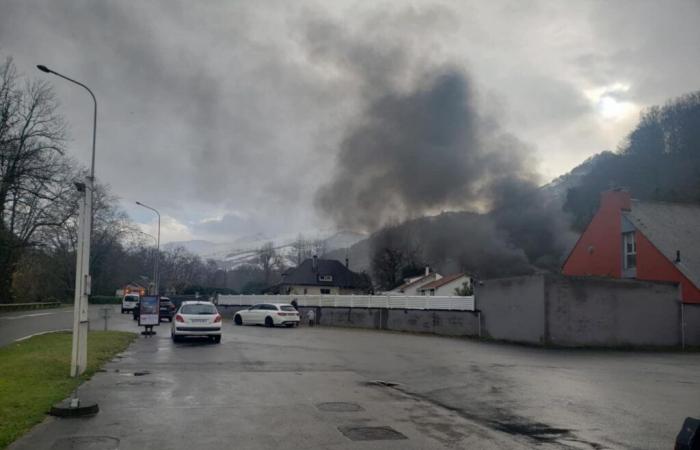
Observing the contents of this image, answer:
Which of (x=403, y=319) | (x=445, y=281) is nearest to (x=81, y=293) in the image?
(x=403, y=319)

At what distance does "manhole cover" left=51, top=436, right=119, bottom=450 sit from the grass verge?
530 mm

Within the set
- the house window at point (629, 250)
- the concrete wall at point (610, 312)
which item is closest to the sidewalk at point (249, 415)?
the concrete wall at point (610, 312)

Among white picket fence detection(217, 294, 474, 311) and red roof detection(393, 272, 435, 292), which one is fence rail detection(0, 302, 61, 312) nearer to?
white picket fence detection(217, 294, 474, 311)

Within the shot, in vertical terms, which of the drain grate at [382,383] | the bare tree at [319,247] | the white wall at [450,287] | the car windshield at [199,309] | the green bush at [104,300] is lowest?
the green bush at [104,300]

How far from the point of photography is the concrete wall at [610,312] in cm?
2003

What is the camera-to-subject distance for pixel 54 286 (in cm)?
6222

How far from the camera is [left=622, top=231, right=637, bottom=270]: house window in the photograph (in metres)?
26.9

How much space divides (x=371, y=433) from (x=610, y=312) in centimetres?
1660

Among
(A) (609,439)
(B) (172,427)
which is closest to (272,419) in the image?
(B) (172,427)

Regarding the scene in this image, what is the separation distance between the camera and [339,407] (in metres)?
8.43

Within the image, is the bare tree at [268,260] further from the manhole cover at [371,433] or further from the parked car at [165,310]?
the manhole cover at [371,433]

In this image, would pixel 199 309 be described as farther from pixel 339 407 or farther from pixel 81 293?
pixel 339 407

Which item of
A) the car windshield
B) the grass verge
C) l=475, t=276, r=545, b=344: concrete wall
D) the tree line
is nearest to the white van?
the tree line

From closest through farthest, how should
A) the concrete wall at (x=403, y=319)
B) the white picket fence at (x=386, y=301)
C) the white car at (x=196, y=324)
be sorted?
the white car at (x=196, y=324) → the concrete wall at (x=403, y=319) → the white picket fence at (x=386, y=301)
